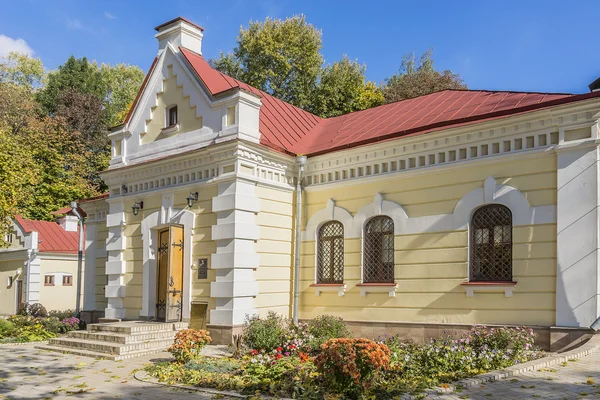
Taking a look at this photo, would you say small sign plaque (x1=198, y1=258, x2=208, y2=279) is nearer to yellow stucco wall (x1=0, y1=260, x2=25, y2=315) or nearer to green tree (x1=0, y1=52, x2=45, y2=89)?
yellow stucco wall (x1=0, y1=260, x2=25, y2=315)

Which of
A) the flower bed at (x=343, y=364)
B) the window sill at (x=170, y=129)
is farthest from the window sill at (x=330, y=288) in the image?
the window sill at (x=170, y=129)

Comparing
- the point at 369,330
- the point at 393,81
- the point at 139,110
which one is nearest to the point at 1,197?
the point at 139,110

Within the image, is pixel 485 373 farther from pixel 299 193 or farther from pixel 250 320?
pixel 299 193

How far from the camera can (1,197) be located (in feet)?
53.2

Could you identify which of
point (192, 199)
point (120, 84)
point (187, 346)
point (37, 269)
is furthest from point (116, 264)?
point (120, 84)

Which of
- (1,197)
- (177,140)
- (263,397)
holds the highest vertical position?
(177,140)

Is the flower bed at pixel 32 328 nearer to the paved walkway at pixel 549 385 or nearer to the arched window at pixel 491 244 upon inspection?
the arched window at pixel 491 244

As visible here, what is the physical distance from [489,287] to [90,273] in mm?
12315

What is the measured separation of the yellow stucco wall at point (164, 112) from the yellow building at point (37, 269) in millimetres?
10693

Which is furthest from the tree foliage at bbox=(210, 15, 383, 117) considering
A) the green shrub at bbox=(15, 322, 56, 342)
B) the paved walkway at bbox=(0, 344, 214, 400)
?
the paved walkway at bbox=(0, 344, 214, 400)

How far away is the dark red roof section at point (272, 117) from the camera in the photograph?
14.3 metres

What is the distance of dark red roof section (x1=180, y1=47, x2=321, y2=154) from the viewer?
14336 millimetres

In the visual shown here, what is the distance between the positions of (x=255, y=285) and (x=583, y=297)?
686 centimetres

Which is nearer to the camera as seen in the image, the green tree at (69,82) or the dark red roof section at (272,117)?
the dark red roof section at (272,117)
